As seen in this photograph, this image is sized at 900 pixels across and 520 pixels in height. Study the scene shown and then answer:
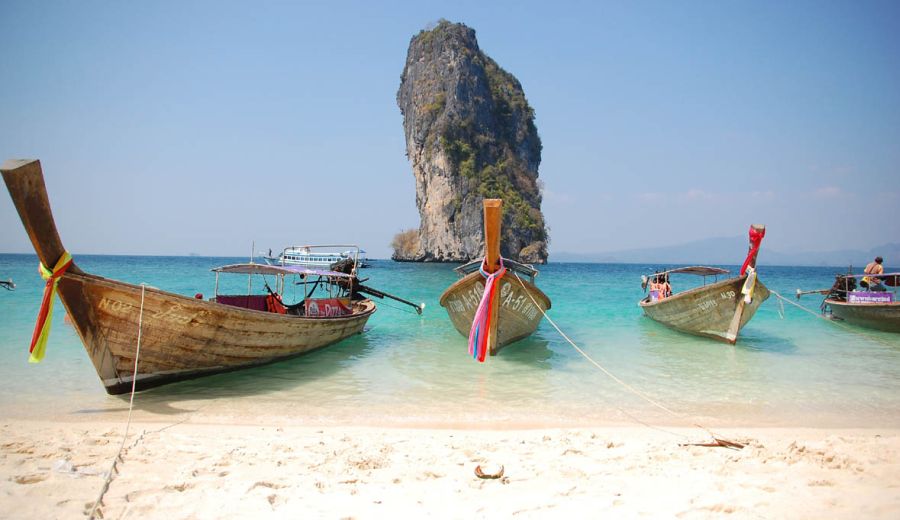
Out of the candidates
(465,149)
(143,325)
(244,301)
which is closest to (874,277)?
(244,301)

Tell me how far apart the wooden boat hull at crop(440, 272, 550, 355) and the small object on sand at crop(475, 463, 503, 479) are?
15.7 feet

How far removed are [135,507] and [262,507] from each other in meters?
0.85

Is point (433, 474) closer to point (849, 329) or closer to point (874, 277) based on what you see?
point (874, 277)

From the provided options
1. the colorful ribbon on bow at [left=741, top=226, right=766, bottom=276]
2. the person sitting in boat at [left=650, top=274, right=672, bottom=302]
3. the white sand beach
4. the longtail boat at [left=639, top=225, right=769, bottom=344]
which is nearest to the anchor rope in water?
the longtail boat at [left=639, top=225, right=769, bottom=344]

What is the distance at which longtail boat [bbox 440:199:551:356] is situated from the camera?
28.3 feet

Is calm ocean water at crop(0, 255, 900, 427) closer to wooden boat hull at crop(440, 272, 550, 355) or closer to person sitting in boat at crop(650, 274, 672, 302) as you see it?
wooden boat hull at crop(440, 272, 550, 355)

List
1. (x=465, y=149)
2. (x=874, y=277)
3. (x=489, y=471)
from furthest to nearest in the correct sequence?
(x=465, y=149) → (x=874, y=277) → (x=489, y=471)

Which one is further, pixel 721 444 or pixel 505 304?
pixel 505 304

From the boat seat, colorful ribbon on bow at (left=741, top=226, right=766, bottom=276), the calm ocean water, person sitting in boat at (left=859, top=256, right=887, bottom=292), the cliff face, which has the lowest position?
the calm ocean water

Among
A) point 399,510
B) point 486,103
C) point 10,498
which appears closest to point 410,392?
point 399,510

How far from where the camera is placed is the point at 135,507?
132 inches

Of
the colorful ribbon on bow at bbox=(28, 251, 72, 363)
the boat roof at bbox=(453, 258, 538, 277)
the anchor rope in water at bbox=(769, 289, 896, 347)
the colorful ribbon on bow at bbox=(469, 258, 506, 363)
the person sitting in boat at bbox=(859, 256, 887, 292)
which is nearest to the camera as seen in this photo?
the colorful ribbon on bow at bbox=(28, 251, 72, 363)

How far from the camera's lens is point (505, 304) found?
9.32m

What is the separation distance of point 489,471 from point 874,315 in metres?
14.4
